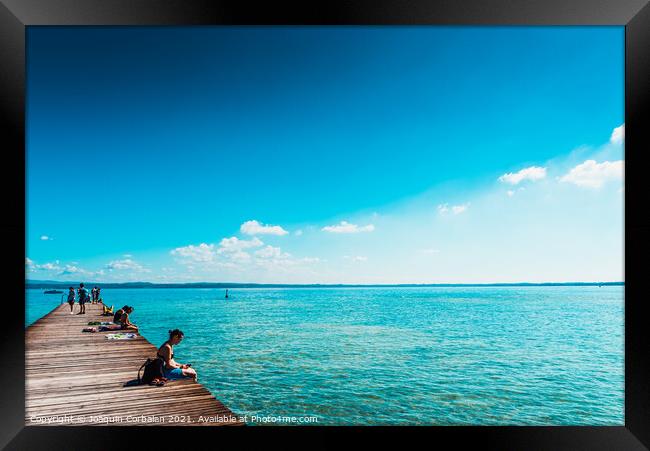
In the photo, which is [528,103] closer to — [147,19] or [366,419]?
[366,419]

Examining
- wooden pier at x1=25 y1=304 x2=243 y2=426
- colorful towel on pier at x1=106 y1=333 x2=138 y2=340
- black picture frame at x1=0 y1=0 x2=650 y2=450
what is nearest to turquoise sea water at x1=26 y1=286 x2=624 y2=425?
colorful towel on pier at x1=106 y1=333 x2=138 y2=340

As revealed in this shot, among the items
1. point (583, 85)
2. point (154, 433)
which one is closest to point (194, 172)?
point (583, 85)

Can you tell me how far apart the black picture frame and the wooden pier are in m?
0.32

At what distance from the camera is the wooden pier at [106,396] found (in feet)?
10.8

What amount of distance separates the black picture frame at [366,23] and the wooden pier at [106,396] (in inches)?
12.5

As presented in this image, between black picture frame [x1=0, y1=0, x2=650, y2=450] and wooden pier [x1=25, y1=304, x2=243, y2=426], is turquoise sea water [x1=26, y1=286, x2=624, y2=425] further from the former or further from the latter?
wooden pier [x1=25, y1=304, x2=243, y2=426]

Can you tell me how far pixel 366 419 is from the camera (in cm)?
822

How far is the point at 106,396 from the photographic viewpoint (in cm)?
385

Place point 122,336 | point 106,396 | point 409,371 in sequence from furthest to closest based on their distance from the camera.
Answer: point 409,371 → point 122,336 → point 106,396

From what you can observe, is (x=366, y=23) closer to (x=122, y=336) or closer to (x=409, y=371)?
(x=122, y=336)

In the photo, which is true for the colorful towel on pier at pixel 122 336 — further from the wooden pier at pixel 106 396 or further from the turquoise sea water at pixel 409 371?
the turquoise sea water at pixel 409 371

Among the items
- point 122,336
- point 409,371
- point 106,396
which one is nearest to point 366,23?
point 106,396

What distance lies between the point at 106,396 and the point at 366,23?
4246mm

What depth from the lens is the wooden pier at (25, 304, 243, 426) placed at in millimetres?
3297
